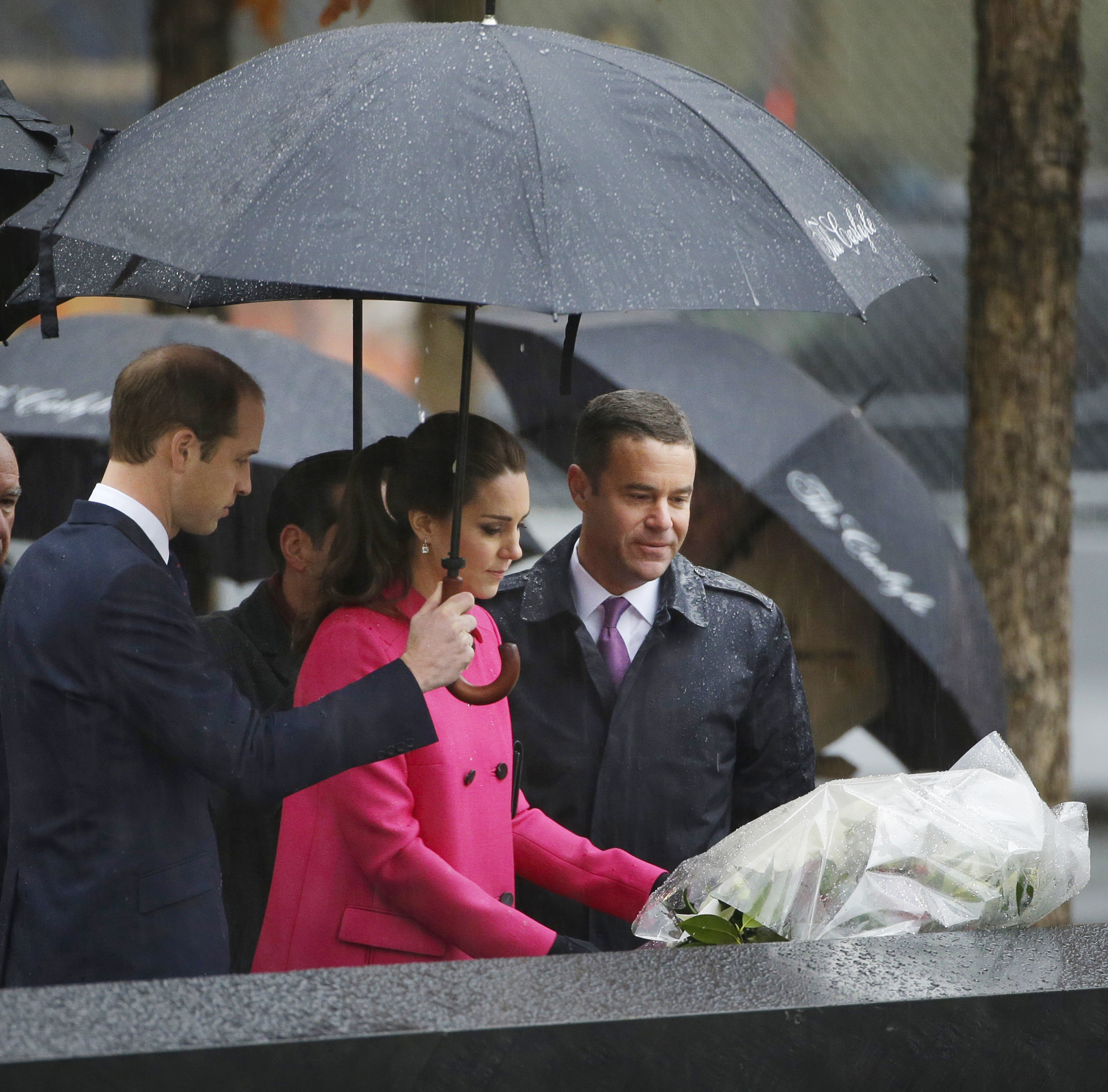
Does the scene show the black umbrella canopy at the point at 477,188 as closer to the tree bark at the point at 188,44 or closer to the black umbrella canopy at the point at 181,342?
the black umbrella canopy at the point at 181,342

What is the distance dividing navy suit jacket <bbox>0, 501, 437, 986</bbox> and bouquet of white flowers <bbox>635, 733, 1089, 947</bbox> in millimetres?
513

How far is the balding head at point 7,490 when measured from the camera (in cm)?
329

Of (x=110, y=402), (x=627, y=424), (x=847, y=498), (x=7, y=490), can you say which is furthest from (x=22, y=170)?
(x=847, y=498)

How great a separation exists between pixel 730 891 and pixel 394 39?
1.40m

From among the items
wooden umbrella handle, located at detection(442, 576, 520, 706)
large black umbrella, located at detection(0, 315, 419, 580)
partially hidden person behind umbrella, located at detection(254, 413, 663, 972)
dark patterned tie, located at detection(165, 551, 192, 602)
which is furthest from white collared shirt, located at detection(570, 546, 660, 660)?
large black umbrella, located at detection(0, 315, 419, 580)

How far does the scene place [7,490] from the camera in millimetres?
3305

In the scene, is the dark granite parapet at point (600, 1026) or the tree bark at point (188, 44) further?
the tree bark at point (188, 44)

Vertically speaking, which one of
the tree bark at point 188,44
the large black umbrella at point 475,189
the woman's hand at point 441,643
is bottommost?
the woman's hand at point 441,643

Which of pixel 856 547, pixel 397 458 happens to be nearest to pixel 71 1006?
pixel 397 458

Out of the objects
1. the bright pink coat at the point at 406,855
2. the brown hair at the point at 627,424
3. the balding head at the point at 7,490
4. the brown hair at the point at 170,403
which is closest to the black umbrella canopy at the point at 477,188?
the brown hair at the point at 170,403

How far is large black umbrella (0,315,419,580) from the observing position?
4.57 m

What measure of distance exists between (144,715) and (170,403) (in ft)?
1.59

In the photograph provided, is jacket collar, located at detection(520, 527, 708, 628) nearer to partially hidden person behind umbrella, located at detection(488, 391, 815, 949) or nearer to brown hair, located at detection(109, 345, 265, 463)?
partially hidden person behind umbrella, located at detection(488, 391, 815, 949)

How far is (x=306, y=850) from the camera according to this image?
267 centimetres
